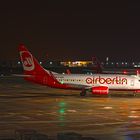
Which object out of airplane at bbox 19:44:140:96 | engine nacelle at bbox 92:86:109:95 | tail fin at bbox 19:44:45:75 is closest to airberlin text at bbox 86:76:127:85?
airplane at bbox 19:44:140:96

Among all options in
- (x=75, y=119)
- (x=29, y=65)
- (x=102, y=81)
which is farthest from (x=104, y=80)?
(x=75, y=119)

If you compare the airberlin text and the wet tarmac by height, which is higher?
the airberlin text

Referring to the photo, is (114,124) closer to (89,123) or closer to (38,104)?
(89,123)

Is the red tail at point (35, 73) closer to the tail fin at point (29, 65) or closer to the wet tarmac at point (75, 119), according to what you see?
the tail fin at point (29, 65)

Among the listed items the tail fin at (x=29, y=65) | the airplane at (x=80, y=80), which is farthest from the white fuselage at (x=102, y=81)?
the tail fin at (x=29, y=65)

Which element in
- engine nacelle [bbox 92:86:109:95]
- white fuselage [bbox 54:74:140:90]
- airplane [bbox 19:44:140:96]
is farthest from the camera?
white fuselage [bbox 54:74:140:90]

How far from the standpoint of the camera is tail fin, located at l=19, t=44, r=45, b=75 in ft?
195

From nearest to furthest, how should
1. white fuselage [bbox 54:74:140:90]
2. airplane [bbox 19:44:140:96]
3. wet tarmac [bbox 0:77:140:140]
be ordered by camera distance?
wet tarmac [bbox 0:77:140:140] < airplane [bbox 19:44:140:96] < white fuselage [bbox 54:74:140:90]

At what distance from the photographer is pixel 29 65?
59969 mm

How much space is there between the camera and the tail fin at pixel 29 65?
59500 millimetres

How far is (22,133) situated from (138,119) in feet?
56.1

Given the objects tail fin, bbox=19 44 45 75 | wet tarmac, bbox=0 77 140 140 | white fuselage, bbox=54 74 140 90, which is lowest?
wet tarmac, bbox=0 77 140 140

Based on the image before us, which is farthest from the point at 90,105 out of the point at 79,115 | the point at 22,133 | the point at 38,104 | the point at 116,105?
the point at 22,133

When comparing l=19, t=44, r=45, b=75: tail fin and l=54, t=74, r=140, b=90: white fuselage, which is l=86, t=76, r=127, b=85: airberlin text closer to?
l=54, t=74, r=140, b=90: white fuselage
